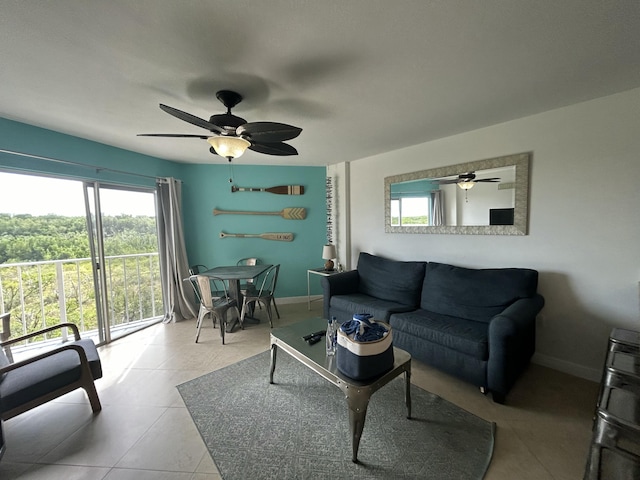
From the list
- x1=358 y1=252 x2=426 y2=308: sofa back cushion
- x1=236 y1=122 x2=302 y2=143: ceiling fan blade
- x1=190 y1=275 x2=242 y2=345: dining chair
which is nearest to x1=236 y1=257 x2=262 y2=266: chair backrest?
x1=190 y1=275 x2=242 y2=345: dining chair

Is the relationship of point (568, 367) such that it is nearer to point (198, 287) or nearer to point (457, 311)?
point (457, 311)

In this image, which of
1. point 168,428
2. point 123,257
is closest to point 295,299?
point 123,257

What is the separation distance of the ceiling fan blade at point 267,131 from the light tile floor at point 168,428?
207 cm

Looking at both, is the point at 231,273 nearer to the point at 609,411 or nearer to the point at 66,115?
the point at 66,115

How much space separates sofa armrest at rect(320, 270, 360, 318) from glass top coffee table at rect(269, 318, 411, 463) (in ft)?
2.97

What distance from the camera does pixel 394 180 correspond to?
3484mm

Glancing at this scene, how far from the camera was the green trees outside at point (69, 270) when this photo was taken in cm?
256

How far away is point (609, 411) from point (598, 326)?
1503mm

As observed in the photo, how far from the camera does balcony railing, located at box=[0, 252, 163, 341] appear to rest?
270 cm

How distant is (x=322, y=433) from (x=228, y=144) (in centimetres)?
208

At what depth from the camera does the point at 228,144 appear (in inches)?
70.4

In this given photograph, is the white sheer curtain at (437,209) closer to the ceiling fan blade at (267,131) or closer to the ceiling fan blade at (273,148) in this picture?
the ceiling fan blade at (273,148)

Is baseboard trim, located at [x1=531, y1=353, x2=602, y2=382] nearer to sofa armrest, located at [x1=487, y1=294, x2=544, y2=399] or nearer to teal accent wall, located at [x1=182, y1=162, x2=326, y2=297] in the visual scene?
sofa armrest, located at [x1=487, y1=294, x2=544, y2=399]

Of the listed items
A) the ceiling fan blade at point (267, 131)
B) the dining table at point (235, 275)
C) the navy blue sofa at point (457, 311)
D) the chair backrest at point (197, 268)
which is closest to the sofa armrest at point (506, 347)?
the navy blue sofa at point (457, 311)
